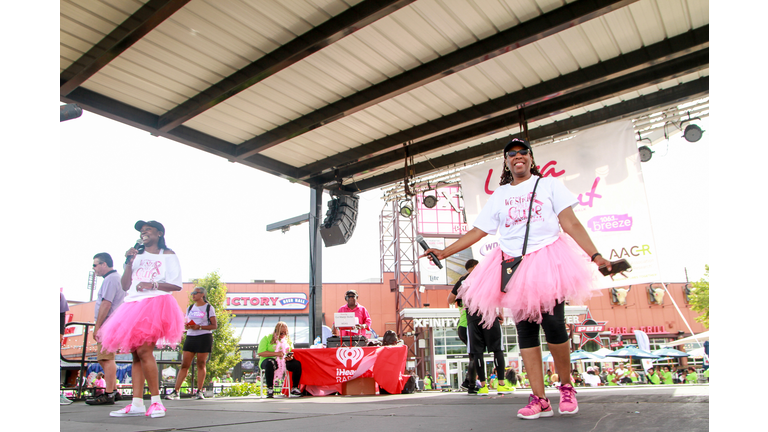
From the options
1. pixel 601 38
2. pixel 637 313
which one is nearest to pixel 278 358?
pixel 601 38

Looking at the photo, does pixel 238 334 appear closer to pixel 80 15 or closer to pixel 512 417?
pixel 80 15

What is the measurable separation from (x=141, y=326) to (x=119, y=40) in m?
3.53

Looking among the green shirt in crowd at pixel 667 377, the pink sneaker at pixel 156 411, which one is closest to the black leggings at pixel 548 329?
the pink sneaker at pixel 156 411

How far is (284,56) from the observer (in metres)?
5.80

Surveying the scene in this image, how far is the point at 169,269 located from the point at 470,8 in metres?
4.06

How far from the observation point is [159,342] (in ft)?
11.8

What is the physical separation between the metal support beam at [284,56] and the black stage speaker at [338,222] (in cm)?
348

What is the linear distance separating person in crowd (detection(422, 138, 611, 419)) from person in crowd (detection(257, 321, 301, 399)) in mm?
4934

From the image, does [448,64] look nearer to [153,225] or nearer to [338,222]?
[153,225]

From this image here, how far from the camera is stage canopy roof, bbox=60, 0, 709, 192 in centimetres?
525

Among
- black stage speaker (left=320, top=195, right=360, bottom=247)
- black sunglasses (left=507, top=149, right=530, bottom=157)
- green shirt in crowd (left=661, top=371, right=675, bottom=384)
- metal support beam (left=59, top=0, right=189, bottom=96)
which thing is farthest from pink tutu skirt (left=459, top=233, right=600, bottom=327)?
green shirt in crowd (left=661, top=371, right=675, bottom=384)

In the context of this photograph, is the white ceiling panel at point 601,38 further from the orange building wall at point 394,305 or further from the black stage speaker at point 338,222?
the orange building wall at point 394,305
